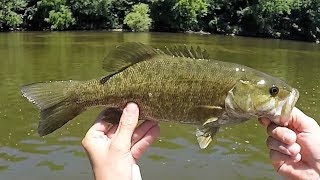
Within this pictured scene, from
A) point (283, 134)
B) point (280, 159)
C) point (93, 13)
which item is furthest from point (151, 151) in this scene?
point (93, 13)

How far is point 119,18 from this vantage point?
76250mm

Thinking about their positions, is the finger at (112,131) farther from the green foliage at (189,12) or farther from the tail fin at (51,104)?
the green foliage at (189,12)

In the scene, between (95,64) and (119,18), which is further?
(119,18)

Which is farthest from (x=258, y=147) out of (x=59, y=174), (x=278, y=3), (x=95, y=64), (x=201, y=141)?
(x=278, y=3)

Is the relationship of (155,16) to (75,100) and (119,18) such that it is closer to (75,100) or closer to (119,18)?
(119,18)

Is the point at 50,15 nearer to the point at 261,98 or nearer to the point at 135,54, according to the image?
the point at 135,54

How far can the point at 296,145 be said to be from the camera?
3.34m

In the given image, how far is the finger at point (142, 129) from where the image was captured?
339cm

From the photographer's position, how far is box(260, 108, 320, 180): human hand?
331cm

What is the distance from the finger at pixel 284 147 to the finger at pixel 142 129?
868 mm

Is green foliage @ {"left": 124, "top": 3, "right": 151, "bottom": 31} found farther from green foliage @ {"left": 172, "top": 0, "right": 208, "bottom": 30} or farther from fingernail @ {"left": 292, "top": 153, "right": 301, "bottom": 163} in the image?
fingernail @ {"left": 292, "top": 153, "right": 301, "bottom": 163}

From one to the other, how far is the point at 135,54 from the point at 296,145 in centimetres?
136

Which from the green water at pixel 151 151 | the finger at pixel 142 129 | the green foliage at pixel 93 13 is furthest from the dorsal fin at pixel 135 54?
the green foliage at pixel 93 13

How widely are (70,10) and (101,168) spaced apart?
73673 mm
